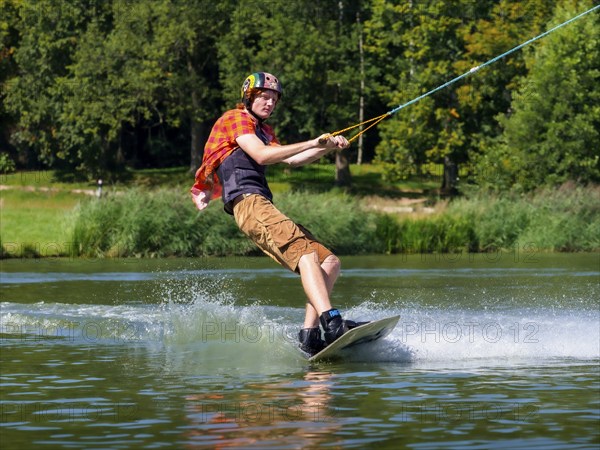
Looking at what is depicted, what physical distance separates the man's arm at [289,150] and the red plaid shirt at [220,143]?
0.40 ft

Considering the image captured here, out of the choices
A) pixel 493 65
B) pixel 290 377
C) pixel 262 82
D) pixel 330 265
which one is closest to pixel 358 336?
pixel 330 265

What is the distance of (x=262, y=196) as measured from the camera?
1134cm

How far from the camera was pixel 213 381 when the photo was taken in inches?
399

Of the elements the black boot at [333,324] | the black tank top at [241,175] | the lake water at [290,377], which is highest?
the black tank top at [241,175]

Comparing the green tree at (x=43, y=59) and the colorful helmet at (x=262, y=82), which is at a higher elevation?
the green tree at (x=43, y=59)

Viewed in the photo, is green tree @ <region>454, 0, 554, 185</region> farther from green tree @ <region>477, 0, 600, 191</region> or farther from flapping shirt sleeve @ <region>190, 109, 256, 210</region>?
flapping shirt sleeve @ <region>190, 109, 256, 210</region>

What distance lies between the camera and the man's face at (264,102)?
11.3 m

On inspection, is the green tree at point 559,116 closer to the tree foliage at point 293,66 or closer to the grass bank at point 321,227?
the tree foliage at point 293,66

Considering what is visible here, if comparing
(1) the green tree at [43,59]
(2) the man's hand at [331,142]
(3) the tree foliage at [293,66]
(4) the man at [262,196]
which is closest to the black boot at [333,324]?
(4) the man at [262,196]

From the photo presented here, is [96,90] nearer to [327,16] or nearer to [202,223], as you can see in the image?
[327,16]

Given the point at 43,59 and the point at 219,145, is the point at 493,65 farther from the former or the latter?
the point at 219,145

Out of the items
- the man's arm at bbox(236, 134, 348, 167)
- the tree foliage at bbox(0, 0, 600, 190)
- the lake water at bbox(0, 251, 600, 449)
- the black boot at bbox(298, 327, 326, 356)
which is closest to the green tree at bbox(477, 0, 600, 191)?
the tree foliage at bbox(0, 0, 600, 190)

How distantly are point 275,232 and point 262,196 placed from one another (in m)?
0.35

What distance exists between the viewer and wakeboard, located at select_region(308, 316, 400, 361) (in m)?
10.8
